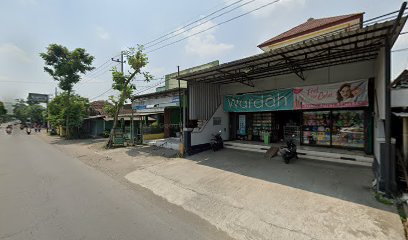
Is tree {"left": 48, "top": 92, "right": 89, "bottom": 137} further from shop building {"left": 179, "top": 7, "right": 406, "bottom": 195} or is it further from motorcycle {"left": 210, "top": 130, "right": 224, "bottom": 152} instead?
motorcycle {"left": 210, "top": 130, "right": 224, "bottom": 152}

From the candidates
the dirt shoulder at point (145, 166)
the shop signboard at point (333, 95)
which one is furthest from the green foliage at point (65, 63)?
the shop signboard at point (333, 95)

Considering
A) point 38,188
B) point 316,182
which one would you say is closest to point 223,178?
point 316,182

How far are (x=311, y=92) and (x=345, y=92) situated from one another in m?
1.26

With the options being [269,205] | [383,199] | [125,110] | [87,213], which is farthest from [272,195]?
[125,110]

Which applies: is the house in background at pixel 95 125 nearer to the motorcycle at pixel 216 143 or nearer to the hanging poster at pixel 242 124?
the motorcycle at pixel 216 143

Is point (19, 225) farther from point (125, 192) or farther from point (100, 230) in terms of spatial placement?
point (125, 192)

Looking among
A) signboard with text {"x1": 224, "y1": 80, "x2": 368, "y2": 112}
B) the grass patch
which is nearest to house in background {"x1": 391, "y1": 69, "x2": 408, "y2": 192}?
the grass patch

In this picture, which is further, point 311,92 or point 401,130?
point 311,92

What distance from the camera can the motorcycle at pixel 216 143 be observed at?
11141 millimetres

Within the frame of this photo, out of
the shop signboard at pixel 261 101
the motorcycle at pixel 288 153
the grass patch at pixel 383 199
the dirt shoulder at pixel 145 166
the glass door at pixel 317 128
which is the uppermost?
the shop signboard at pixel 261 101

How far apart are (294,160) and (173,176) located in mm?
5171

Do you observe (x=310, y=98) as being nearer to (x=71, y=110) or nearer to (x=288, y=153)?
(x=288, y=153)

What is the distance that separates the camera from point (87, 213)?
4320mm

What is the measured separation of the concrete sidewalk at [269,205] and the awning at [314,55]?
4.17m
